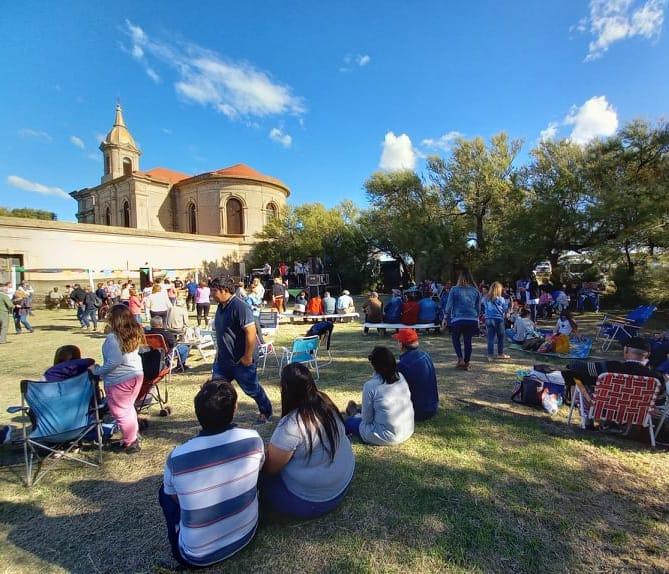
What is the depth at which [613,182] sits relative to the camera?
14.3m

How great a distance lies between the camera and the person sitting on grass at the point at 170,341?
540 centimetres

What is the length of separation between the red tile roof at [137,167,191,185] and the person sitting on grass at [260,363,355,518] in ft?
121

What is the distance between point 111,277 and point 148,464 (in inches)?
904

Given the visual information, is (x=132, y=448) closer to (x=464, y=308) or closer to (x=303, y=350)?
(x=303, y=350)

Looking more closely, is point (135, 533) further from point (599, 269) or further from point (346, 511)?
point (599, 269)

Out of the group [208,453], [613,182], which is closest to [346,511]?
[208,453]

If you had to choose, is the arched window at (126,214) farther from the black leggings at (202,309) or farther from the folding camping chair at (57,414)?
the folding camping chair at (57,414)

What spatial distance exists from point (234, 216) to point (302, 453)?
31925 millimetres

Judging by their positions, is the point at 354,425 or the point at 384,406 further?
the point at 354,425

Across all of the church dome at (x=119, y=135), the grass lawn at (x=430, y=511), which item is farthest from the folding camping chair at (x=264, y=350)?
the church dome at (x=119, y=135)

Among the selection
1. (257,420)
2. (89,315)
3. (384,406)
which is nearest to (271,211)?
(89,315)

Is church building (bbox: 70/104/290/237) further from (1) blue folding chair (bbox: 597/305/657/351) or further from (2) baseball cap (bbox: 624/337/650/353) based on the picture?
(2) baseball cap (bbox: 624/337/650/353)

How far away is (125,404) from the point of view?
338 centimetres

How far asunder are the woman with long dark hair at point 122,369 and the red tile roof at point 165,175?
115ft
